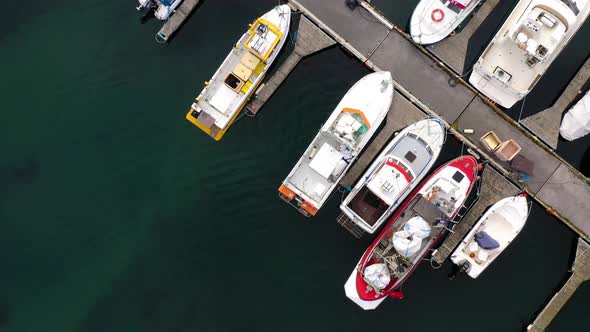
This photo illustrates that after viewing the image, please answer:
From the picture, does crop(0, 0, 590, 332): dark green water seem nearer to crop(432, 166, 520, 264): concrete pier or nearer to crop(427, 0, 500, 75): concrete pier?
crop(432, 166, 520, 264): concrete pier

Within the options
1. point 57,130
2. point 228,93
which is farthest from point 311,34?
point 57,130

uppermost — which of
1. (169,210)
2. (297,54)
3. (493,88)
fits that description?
(493,88)

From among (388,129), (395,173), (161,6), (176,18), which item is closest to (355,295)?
(395,173)

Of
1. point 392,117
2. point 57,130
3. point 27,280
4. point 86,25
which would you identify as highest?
point 392,117

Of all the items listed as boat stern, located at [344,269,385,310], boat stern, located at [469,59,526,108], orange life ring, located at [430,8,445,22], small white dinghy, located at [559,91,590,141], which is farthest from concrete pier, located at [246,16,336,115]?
small white dinghy, located at [559,91,590,141]

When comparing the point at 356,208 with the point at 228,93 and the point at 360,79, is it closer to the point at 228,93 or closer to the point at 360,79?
the point at 360,79

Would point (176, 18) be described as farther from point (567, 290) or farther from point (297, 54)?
point (567, 290)
